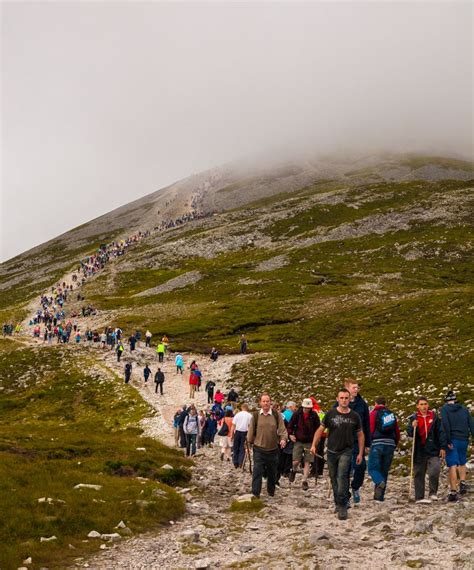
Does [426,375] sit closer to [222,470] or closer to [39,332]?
[222,470]

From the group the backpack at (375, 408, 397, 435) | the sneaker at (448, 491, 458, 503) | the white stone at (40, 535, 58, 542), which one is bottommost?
the sneaker at (448, 491, 458, 503)

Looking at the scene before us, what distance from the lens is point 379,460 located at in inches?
700

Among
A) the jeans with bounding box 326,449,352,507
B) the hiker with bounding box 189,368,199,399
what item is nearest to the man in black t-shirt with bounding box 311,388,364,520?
the jeans with bounding box 326,449,352,507

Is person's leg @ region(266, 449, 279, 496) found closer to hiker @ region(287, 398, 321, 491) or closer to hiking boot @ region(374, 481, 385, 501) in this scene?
hiker @ region(287, 398, 321, 491)

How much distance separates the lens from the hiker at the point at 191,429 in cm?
2798

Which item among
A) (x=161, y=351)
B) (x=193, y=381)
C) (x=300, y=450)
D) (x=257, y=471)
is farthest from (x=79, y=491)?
(x=161, y=351)

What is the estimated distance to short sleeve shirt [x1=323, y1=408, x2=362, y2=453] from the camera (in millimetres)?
16025

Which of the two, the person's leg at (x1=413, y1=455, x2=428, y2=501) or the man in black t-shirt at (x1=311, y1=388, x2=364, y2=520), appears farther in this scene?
the person's leg at (x1=413, y1=455, x2=428, y2=501)

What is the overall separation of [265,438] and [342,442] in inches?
119

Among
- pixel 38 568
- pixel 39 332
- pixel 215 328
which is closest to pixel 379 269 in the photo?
pixel 215 328

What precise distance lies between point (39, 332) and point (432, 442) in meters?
80.1

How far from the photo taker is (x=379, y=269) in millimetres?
106562

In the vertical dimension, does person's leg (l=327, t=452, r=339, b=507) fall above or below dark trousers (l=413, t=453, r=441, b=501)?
above

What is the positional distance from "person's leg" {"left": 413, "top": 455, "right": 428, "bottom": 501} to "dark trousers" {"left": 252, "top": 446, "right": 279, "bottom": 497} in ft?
15.0
